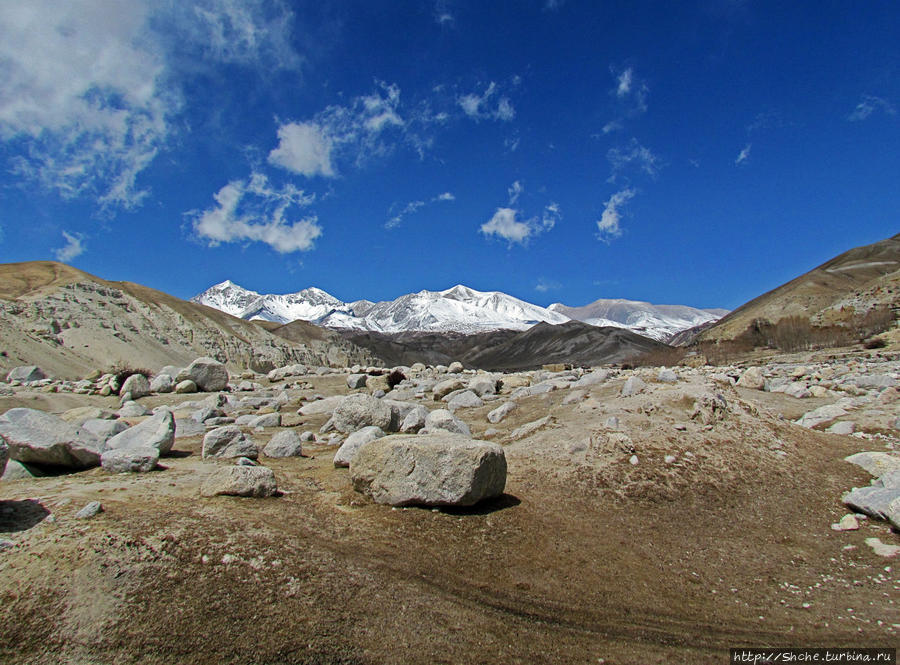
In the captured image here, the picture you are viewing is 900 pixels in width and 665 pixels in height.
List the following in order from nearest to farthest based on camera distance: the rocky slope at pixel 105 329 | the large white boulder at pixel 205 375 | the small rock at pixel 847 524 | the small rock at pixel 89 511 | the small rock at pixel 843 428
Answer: the small rock at pixel 89 511 → the small rock at pixel 847 524 → the small rock at pixel 843 428 → the large white boulder at pixel 205 375 → the rocky slope at pixel 105 329

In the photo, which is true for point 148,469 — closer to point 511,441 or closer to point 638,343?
point 511,441

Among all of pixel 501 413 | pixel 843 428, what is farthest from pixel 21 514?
pixel 843 428

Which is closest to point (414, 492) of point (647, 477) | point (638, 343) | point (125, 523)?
point (125, 523)

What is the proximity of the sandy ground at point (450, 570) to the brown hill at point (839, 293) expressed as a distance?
93756mm

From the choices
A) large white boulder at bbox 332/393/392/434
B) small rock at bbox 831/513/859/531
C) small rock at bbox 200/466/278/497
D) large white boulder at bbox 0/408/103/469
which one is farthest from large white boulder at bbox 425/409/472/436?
small rock at bbox 831/513/859/531

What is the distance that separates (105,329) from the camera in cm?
6028

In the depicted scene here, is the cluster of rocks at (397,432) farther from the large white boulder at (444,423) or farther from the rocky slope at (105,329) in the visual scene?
the rocky slope at (105,329)

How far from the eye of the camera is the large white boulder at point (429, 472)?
789 centimetres

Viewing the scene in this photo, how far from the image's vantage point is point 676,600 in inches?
244

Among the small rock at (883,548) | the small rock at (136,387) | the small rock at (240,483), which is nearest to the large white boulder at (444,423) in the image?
the small rock at (240,483)

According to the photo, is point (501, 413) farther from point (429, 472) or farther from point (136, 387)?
point (136, 387)

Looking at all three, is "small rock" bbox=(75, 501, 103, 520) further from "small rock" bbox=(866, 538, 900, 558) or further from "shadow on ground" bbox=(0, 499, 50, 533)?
"small rock" bbox=(866, 538, 900, 558)

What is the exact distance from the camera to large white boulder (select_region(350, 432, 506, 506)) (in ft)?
25.9

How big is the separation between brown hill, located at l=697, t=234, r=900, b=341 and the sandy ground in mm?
93756
